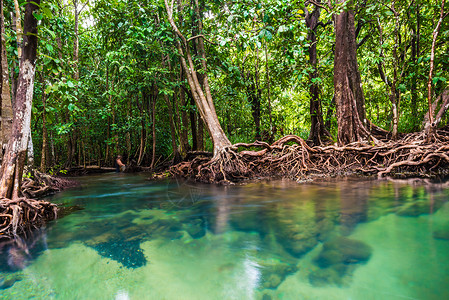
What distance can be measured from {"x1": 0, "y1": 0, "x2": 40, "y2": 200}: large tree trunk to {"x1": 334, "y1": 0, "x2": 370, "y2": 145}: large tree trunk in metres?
7.66

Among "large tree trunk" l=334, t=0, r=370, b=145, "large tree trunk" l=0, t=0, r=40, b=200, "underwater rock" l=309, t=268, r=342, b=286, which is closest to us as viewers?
"underwater rock" l=309, t=268, r=342, b=286

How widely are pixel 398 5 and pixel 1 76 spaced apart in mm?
10519

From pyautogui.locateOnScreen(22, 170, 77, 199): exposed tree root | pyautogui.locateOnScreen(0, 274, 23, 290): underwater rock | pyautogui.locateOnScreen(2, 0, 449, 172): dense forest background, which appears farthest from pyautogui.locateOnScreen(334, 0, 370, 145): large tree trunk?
pyautogui.locateOnScreen(22, 170, 77, 199): exposed tree root

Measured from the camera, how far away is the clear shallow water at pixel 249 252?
209 centimetres

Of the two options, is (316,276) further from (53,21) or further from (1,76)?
(53,21)

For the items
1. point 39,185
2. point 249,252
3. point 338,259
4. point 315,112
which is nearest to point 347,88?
point 315,112

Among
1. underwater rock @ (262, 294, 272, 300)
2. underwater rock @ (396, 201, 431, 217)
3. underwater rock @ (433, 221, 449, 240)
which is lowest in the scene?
underwater rock @ (262, 294, 272, 300)

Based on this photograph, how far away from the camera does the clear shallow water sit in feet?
6.86

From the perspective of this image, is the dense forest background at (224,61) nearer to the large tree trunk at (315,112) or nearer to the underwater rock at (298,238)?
the large tree trunk at (315,112)

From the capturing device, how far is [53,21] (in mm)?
6785

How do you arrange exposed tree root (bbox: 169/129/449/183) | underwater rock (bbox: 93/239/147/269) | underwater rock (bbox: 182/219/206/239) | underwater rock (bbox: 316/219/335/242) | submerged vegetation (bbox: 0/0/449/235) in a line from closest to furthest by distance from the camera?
underwater rock (bbox: 93/239/147/269)
underwater rock (bbox: 316/219/335/242)
underwater rock (bbox: 182/219/206/239)
submerged vegetation (bbox: 0/0/449/235)
exposed tree root (bbox: 169/129/449/183)

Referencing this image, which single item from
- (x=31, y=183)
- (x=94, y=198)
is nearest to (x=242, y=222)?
(x=94, y=198)

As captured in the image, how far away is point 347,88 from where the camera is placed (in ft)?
26.8

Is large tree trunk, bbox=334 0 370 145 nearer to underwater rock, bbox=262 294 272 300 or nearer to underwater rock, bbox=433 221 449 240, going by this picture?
underwater rock, bbox=433 221 449 240
